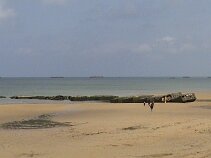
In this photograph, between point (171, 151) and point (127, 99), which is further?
point (127, 99)

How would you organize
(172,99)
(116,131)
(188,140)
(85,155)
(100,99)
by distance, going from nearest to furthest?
1. (85,155)
2. (188,140)
3. (116,131)
4. (172,99)
5. (100,99)

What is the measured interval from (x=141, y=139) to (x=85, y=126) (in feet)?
22.0

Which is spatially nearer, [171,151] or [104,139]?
[171,151]

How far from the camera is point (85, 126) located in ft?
77.3

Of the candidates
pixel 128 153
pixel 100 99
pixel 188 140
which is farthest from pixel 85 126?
pixel 100 99

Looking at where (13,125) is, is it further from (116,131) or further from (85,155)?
(85,155)

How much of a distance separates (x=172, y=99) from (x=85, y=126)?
26.0m

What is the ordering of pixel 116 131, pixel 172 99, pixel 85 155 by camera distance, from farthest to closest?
1. pixel 172 99
2. pixel 116 131
3. pixel 85 155

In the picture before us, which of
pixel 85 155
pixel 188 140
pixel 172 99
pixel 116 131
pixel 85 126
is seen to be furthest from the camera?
pixel 172 99

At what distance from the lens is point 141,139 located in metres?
17.4

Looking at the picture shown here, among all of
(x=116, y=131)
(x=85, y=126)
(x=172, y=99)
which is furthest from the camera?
(x=172, y=99)

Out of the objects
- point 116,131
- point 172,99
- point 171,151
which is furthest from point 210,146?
point 172,99

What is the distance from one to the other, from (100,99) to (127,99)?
9.22 meters

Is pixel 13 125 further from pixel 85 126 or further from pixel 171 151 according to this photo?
pixel 171 151
